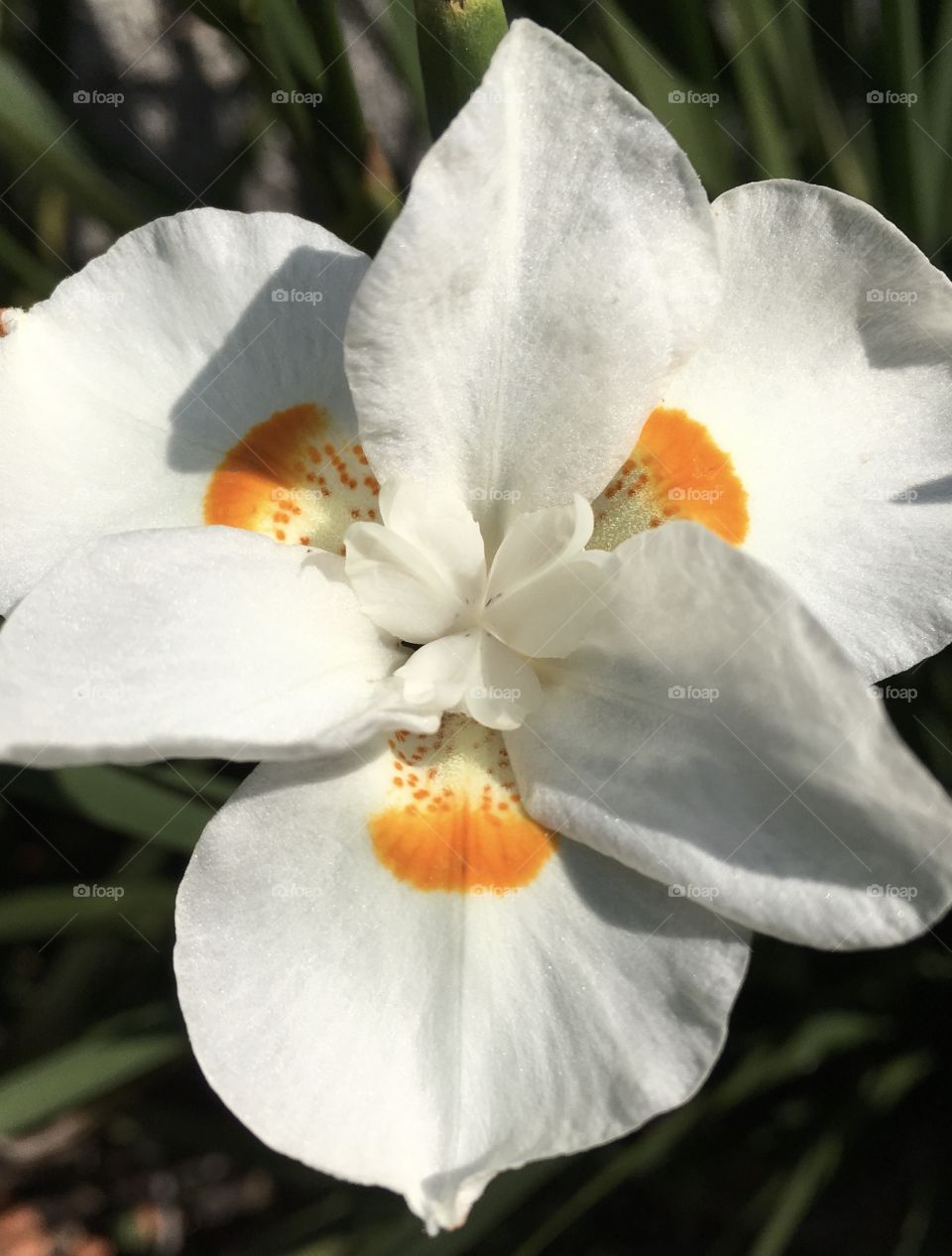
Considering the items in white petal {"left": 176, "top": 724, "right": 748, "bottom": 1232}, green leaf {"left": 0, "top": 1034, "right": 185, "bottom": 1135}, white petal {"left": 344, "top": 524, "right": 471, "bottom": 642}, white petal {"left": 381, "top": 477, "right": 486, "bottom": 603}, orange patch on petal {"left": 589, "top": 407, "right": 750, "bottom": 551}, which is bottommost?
green leaf {"left": 0, "top": 1034, "right": 185, "bottom": 1135}

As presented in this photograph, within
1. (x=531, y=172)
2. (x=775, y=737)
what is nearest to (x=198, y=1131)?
(x=775, y=737)

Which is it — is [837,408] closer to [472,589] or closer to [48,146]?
[472,589]

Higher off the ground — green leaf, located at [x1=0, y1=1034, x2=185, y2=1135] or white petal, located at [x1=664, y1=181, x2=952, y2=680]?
white petal, located at [x1=664, y1=181, x2=952, y2=680]

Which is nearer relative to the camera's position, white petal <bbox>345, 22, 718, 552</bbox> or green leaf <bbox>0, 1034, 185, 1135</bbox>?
white petal <bbox>345, 22, 718, 552</bbox>

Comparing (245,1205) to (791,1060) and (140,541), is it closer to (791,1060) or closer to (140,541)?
(791,1060)

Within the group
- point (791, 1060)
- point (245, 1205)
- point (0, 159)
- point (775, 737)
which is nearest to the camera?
point (775, 737)

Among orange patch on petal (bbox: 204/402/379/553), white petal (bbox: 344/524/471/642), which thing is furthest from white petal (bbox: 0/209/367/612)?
white petal (bbox: 344/524/471/642)

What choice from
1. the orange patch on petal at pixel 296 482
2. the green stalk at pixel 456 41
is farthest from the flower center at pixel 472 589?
the green stalk at pixel 456 41

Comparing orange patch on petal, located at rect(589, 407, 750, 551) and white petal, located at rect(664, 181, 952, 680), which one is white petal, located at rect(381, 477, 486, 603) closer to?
orange patch on petal, located at rect(589, 407, 750, 551)
